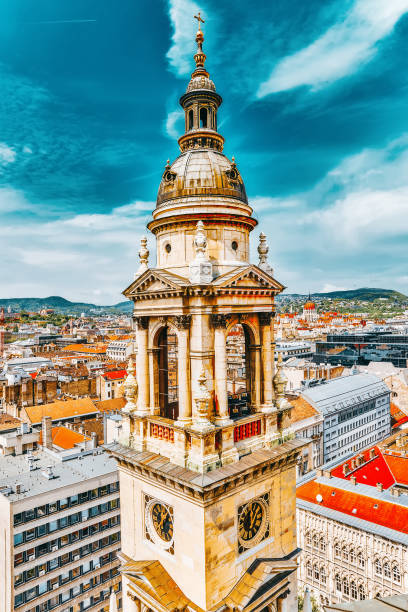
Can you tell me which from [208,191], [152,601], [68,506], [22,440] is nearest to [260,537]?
[152,601]

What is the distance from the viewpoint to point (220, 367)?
1353 centimetres

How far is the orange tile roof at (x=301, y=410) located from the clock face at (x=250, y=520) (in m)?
49.7

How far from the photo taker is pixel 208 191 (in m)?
14.6

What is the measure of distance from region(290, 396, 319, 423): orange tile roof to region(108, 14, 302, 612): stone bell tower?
4980 cm

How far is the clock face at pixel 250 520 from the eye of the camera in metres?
13.7

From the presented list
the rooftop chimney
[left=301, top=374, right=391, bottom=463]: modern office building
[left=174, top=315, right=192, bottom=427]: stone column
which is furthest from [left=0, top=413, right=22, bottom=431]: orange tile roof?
[left=174, top=315, right=192, bottom=427]: stone column

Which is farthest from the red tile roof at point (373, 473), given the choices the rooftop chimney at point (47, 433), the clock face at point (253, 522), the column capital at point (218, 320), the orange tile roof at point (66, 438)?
the column capital at point (218, 320)

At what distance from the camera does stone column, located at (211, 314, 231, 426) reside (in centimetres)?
1340

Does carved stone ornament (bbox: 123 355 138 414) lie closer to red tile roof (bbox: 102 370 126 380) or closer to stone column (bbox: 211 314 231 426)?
stone column (bbox: 211 314 231 426)

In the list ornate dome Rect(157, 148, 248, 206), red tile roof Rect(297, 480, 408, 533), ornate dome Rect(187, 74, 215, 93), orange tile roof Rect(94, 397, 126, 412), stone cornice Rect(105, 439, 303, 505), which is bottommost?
red tile roof Rect(297, 480, 408, 533)

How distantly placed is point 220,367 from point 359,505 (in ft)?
113

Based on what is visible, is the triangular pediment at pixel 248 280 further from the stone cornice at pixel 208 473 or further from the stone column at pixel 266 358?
the stone cornice at pixel 208 473

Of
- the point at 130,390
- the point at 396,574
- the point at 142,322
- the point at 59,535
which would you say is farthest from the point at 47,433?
the point at 142,322

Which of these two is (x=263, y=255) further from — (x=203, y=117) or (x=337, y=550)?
(x=337, y=550)
